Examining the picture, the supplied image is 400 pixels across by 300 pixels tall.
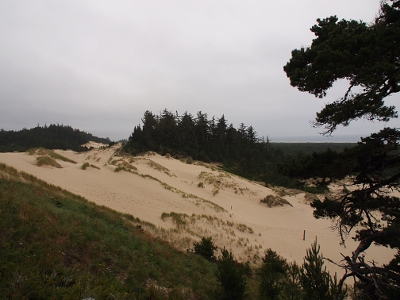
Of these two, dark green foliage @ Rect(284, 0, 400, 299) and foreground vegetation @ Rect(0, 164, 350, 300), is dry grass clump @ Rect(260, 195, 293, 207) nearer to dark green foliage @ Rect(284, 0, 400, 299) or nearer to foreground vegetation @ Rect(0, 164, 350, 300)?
foreground vegetation @ Rect(0, 164, 350, 300)

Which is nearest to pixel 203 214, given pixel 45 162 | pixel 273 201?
pixel 273 201

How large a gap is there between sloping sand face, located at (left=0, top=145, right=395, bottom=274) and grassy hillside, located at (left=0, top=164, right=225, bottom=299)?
316 centimetres

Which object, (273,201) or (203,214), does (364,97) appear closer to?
(203,214)

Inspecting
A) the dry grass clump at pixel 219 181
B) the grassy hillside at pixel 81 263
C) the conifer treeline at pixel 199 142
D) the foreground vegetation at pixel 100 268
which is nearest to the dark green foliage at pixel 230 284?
the foreground vegetation at pixel 100 268

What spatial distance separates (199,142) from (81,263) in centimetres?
4772

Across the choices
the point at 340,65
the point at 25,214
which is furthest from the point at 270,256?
the point at 25,214

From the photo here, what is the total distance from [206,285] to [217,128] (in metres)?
49.4

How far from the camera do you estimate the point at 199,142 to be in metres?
52.2

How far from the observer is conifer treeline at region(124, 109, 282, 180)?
44750 millimetres

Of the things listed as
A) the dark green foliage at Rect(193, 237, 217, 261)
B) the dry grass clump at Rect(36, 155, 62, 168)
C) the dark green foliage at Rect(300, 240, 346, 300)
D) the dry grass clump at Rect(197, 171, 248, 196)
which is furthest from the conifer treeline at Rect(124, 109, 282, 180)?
the dark green foliage at Rect(300, 240, 346, 300)

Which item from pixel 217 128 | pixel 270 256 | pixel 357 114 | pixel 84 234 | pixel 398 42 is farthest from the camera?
pixel 217 128

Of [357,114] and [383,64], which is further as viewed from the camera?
[357,114]

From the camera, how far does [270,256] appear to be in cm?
906

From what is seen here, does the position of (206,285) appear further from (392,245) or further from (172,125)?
(172,125)
